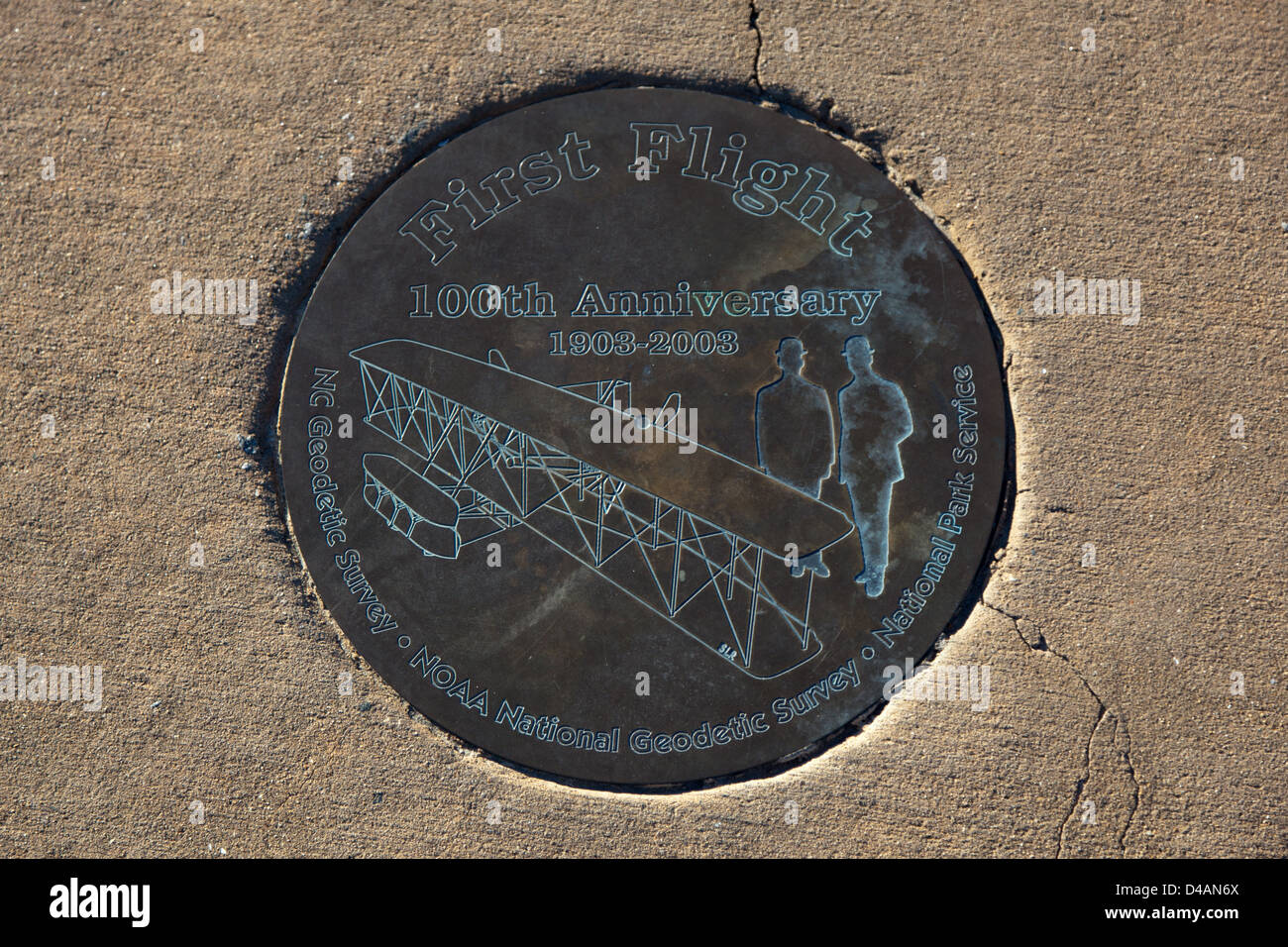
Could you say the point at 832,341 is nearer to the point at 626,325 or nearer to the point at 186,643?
the point at 626,325

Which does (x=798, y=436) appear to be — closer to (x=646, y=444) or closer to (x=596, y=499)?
(x=646, y=444)
